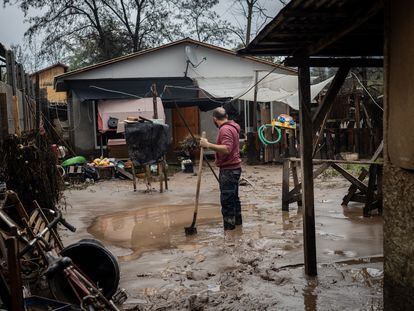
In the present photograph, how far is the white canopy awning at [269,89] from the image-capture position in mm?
15641

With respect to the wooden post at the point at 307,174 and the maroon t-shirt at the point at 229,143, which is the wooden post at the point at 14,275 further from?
the maroon t-shirt at the point at 229,143

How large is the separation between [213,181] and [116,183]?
2.89m

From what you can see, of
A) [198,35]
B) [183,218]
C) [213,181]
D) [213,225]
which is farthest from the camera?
[198,35]

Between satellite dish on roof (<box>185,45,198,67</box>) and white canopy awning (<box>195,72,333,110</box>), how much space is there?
2.71 ft

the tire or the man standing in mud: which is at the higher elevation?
the man standing in mud

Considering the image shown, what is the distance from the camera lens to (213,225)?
7.82 m

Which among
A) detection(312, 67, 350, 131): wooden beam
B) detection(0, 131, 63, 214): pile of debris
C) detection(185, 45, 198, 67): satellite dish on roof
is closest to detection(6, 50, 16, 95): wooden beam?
detection(0, 131, 63, 214): pile of debris

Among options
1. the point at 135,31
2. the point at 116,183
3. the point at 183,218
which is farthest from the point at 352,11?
the point at 135,31


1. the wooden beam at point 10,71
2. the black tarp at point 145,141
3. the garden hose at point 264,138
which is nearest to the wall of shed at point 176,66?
the garden hose at point 264,138

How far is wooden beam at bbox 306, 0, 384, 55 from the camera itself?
363cm

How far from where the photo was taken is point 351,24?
402cm

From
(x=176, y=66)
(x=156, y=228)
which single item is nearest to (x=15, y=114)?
(x=156, y=228)

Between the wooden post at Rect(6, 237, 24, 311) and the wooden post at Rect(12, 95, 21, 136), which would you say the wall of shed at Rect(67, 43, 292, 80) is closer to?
the wooden post at Rect(12, 95, 21, 136)

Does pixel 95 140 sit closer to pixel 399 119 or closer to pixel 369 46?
pixel 369 46
